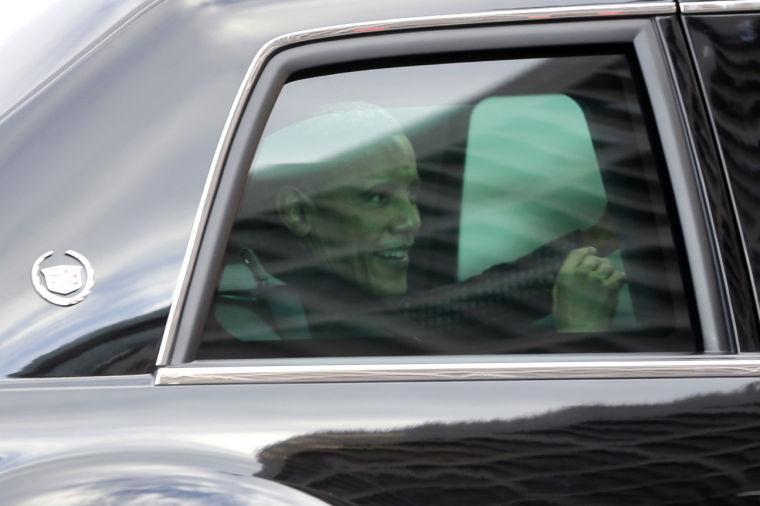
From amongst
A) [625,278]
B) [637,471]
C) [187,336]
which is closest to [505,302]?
[625,278]

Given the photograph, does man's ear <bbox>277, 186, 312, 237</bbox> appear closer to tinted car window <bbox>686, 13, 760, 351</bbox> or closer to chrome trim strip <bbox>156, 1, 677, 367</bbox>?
chrome trim strip <bbox>156, 1, 677, 367</bbox>

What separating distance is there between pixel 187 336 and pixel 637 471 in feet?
2.07

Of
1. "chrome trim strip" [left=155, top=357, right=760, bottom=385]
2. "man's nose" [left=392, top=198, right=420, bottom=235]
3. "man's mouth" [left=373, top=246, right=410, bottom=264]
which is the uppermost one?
"man's nose" [left=392, top=198, right=420, bottom=235]

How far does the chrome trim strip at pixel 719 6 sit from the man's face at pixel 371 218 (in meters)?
0.48

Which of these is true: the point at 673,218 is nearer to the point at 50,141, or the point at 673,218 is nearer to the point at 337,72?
the point at 337,72

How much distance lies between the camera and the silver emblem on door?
164cm

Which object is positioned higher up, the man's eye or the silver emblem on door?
the man's eye

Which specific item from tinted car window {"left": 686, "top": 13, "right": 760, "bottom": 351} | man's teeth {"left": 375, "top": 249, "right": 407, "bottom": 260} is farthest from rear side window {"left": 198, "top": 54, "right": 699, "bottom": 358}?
tinted car window {"left": 686, "top": 13, "right": 760, "bottom": 351}

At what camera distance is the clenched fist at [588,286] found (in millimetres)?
1859

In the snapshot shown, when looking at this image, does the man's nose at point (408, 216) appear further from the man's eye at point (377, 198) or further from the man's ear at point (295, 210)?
the man's ear at point (295, 210)

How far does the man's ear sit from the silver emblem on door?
0.30 m

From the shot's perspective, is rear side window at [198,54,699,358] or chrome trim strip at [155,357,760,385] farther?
rear side window at [198,54,699,358]

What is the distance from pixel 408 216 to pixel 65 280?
0.51 meters

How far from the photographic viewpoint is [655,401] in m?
1.66
